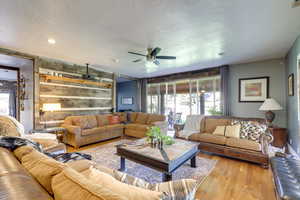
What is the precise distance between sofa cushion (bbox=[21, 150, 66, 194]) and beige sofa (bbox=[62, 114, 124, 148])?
3055 millimetres

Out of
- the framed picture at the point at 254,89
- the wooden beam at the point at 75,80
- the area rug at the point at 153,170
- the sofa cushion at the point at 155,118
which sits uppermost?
the wooden beam at the point at 75,80

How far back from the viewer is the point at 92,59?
4402 mm

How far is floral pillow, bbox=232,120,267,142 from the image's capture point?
3094 millimetres

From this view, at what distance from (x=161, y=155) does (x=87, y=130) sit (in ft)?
9.18

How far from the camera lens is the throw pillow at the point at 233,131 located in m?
3.31

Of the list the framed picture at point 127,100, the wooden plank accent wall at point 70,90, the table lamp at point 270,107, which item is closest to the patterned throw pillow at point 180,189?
the table lamp at point 270,107

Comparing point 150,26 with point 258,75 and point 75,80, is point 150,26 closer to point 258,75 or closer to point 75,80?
point 75,80

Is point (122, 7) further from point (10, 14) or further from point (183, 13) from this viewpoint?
point (10, 14)

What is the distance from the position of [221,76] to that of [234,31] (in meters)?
2.69

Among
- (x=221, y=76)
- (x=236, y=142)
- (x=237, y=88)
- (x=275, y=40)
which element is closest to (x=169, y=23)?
(x=275, y=40)

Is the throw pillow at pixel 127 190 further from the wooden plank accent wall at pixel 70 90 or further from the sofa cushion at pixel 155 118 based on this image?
the wooden plank accent wall at pixel 70 90

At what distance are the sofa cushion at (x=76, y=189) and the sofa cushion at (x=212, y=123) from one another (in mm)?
3879

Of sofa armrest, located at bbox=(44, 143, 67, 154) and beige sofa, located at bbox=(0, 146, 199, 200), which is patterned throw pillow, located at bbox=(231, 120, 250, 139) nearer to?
beige sofa, located at bbox=(0, 146, 199, 200)

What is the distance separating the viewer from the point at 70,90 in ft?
16.0
